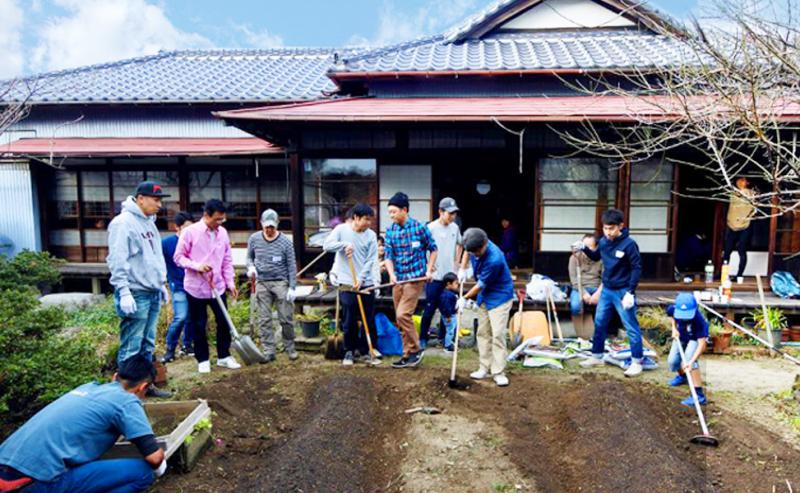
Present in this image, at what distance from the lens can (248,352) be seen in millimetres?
5684

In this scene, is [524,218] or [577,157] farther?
[524,218]

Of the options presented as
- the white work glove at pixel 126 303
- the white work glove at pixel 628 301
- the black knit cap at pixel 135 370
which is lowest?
the white work glove at pixel 628 301

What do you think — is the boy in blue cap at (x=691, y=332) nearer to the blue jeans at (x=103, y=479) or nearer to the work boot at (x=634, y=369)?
the work boot at (x=634, y=369)

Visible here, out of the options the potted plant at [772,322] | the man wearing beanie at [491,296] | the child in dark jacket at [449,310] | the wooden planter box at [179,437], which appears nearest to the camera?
the wooden planter box at [179,437]

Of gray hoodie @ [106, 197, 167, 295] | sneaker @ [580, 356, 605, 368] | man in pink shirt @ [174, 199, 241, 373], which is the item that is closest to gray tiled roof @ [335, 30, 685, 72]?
man in pink shirt @ [174, 199, 241, 373]

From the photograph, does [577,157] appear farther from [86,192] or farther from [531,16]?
[86,192]

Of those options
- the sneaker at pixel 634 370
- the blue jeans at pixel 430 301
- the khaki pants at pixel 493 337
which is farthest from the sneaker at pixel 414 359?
the sneaker at pixel 634 370

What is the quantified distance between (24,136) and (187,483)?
38.0 feet

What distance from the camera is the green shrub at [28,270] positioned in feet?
27.2

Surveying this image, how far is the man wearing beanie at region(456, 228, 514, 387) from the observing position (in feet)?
16.7

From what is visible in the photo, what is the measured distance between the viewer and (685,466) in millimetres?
3443

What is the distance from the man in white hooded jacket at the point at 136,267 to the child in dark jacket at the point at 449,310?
10.9ft

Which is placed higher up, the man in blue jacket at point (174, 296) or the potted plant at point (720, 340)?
the man in blue jacket at point (174, 296)

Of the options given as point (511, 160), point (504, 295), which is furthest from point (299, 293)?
point (511, 160)
